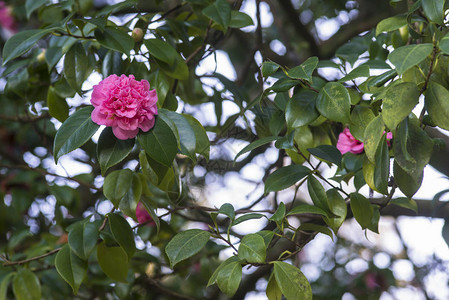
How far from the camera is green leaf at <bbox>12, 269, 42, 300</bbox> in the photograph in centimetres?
104

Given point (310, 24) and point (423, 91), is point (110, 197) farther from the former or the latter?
point (310, 24)

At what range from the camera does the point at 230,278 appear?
71 cm

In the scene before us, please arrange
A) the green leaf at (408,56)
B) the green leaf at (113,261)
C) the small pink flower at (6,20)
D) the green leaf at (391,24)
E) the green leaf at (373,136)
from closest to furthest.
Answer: the green leaf at (408,56) < the green leaf at (373,136) < the green leaf at (391,24) < the green leaf at (113,261) < the small pink flower at (6,20)

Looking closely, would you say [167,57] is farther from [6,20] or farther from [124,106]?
[6,20]

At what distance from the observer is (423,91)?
2.15ft

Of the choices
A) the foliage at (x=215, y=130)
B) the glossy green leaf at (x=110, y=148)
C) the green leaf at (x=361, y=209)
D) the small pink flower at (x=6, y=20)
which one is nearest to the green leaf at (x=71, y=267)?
the foliage at (x=215, y=130)

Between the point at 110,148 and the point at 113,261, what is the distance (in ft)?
1.03

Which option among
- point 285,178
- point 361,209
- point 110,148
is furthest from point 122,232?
point 361,209

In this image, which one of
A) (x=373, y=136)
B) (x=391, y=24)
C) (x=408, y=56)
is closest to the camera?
(x=408, y=56)

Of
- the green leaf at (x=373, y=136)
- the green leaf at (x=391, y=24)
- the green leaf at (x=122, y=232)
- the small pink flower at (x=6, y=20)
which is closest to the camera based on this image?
the green leaf at (x=373, y=136)

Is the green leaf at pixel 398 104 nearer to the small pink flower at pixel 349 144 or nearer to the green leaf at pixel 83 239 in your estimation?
the small pink flower at pixel 349 144

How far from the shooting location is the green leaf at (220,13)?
0.94m

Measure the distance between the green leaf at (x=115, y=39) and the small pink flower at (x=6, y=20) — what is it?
1441 millimetres

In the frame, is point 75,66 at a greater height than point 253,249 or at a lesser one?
greater
